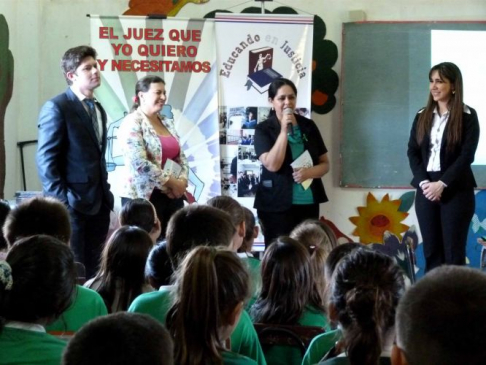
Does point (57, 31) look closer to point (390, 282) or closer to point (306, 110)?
point (306, 110)

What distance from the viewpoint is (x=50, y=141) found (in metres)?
3.73

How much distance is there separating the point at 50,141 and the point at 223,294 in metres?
2.27

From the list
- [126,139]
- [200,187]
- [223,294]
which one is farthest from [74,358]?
[200,187]

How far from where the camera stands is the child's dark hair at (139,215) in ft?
10.7

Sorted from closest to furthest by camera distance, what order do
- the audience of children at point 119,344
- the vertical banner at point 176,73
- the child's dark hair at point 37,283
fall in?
the audience of children at point 119,344, the child's dark hair at point 37,283, the vertical banner at point 176,73

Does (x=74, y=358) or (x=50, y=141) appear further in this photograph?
(x=50, y=141)

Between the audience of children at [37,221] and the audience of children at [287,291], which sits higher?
the audience of children at [37,221]

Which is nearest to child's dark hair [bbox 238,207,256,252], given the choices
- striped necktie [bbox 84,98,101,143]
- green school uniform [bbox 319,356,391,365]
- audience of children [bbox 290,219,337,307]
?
audience of children [bbox 290,219,337,307]

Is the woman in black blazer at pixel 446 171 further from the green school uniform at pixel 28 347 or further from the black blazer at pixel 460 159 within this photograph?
the green school uniform at pixel 28 347

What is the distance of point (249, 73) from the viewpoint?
17.6 ft

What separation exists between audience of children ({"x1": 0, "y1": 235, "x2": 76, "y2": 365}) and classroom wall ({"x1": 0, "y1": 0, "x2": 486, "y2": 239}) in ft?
13.1

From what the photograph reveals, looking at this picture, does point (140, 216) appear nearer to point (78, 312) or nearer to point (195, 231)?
point (195, 231)

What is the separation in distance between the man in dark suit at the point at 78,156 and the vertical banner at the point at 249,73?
1559 millimetres

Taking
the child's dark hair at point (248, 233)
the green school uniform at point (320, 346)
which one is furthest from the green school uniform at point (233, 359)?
the child's dark hair at point (248, 233)
